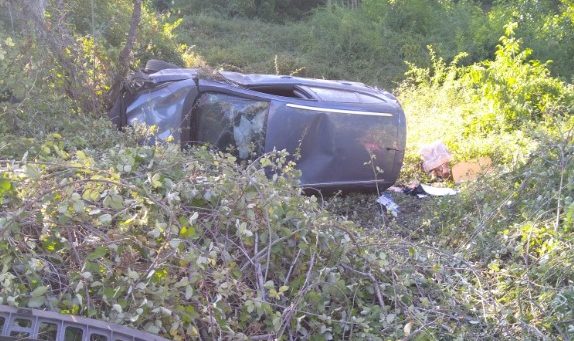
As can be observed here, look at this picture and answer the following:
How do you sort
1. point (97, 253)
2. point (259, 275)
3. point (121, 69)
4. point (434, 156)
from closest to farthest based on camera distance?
point (97, 253) < point (259, 275) < point (121, 69) < point (434, 156)

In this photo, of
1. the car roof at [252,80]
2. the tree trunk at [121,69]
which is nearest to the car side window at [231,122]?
the car roof at [252,80]

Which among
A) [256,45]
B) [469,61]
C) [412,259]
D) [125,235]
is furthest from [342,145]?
[256,45]

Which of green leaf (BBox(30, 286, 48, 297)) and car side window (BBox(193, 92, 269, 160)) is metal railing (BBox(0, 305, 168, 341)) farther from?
car side window (BBox(193, 92, 269, 160))

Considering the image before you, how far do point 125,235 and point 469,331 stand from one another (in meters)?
1.73

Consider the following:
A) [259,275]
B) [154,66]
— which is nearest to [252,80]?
[154,66]

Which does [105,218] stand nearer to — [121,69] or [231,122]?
[231,122]

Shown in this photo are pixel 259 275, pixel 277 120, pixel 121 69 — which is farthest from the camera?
pixel 121 69

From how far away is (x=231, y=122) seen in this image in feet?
19.6

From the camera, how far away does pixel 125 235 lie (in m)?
2.97

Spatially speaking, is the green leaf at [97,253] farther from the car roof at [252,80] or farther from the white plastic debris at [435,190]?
the white plastic debris at [435,190]

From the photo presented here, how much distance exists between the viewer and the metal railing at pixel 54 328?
2451mm

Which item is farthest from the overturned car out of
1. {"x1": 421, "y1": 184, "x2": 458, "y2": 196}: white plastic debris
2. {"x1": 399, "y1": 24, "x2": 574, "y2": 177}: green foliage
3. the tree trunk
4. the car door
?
{"x1": 399, "y1": 24, "x2": 574, "y2": 177}: green foliage

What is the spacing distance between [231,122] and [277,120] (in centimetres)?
41

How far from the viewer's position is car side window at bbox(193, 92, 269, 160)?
19.4ft
